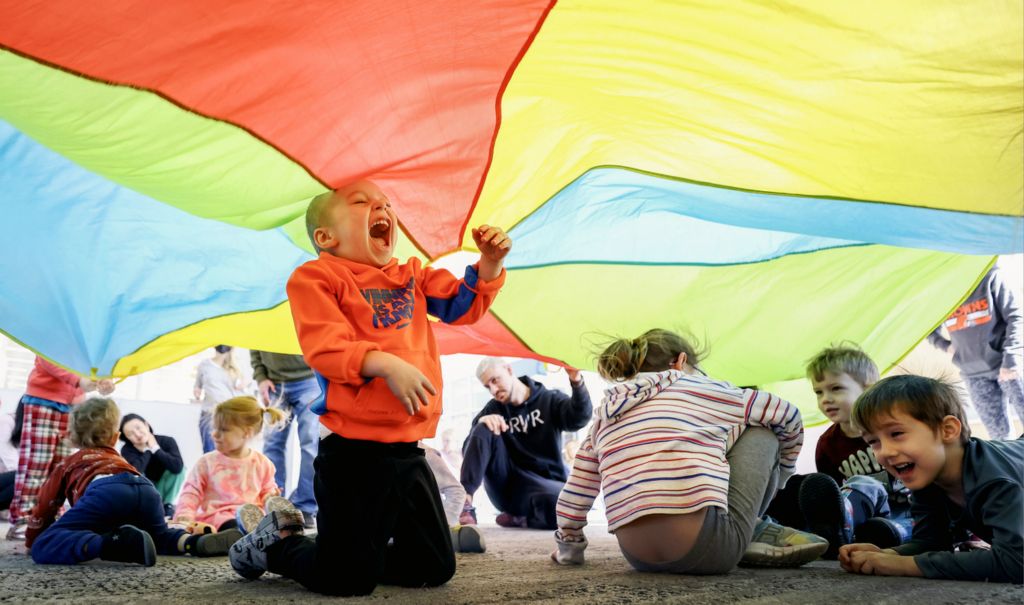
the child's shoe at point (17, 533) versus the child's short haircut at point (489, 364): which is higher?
the child's short haircut at point (489, 364)

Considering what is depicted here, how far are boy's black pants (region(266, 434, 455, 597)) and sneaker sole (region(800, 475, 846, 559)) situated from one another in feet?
2.29

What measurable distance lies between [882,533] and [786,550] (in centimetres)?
25

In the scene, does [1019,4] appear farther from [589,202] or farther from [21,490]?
[21,490]

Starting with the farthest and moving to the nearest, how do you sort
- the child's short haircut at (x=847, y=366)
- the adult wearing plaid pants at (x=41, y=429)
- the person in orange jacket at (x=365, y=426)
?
the adult wearing plaid pants at (x=41, y=429) < the child's short haircut at (x=847, y=366) < the person in orange jacket at (x=365, y=426)

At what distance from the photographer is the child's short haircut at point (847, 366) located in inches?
72.9

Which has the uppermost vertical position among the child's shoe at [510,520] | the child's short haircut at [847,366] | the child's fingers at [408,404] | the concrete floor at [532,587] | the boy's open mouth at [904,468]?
the child's short haircut at [847,366]

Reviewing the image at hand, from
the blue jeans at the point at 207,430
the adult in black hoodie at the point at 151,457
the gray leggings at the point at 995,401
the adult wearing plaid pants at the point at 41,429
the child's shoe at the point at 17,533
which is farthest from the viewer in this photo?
the blue jeans at the point at 207,430

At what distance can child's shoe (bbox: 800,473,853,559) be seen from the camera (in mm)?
1462

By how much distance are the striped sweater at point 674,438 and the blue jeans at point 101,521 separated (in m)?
0.98

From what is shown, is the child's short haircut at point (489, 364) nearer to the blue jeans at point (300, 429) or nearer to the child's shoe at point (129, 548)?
the blue jeans at point (300, 429)

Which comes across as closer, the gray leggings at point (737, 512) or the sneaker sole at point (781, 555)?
the gray leggings at point (737, 512)

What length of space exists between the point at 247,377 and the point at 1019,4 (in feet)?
13.2

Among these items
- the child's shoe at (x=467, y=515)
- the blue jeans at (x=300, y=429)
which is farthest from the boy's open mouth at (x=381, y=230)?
the child's shoe at (x=467, y=515)

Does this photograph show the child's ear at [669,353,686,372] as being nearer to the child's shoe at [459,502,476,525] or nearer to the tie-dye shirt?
the tie-dye shirt
